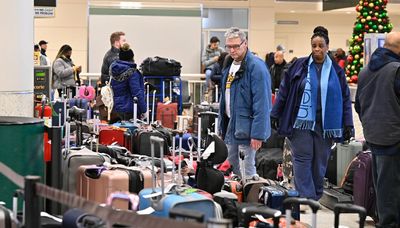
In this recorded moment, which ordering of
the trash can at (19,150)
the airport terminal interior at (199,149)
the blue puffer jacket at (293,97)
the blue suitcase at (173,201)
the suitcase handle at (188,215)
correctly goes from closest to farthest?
the suitcase handle at (188,215)
the airport terminal interior at (199,149)
the blue suitcase at (173,201)
the trash can at (19,150)
the blue puffer jacket at (293,97)

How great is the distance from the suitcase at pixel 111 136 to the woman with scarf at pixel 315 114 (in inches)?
80.3

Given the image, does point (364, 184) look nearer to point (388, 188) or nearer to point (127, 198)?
point (388, 188)

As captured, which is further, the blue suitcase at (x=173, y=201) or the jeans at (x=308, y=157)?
the jeans at (x=308, y=157)

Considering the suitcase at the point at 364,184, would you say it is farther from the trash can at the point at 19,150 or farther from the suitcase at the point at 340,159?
the trash can at the point at 19,150

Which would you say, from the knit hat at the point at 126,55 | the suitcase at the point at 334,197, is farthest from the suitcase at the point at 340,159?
the knit hat at the point at 126,55

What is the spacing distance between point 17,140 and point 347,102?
117 inches

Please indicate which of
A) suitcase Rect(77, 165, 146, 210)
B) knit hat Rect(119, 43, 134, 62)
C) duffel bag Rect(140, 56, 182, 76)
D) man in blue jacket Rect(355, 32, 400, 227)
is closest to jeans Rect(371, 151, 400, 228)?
man in blue jacket Rect(355, 32, 400, 227)

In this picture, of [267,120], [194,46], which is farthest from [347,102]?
[194,46]

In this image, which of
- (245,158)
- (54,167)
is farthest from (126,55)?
(54,167)

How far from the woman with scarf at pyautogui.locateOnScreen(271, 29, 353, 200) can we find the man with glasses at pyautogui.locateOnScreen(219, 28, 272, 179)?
0.64 ft

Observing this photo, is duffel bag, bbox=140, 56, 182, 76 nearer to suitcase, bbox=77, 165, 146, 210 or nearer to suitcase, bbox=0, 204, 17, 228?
suitcase, bbox=77, 165, 146, 210

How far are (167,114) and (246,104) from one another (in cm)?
488

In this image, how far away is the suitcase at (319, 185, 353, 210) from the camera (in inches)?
300

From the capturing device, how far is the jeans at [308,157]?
6.29m
